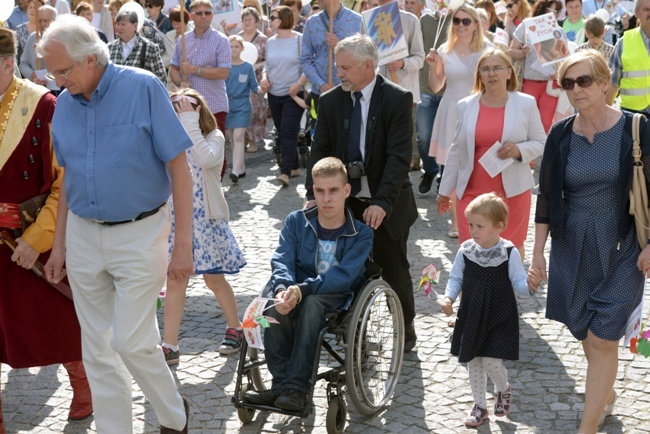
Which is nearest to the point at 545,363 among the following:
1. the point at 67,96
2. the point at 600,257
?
the point at 600,257

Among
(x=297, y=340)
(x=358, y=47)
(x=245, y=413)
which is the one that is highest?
(x=358, y=47)

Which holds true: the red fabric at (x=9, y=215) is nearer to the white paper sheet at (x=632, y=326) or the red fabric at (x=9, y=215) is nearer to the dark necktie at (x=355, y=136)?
the dark necktie at (x=355, y=136)

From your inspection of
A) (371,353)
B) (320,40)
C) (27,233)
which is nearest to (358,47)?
(371,353)

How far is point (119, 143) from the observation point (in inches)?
184

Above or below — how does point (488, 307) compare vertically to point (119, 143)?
below

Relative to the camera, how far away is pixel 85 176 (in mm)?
4707

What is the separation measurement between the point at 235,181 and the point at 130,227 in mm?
7523

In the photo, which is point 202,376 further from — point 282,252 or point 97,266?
point 97,266

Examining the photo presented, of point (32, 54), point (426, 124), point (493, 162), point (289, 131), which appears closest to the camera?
point (493, 162)

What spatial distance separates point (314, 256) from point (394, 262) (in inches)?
39.5

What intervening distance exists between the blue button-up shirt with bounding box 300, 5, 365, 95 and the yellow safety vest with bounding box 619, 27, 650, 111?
2.88 metres

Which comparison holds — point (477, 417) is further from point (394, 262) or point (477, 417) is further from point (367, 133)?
point (367, 133)

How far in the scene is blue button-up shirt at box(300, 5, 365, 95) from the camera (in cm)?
1062

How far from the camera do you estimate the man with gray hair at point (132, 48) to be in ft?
→ 32.8
